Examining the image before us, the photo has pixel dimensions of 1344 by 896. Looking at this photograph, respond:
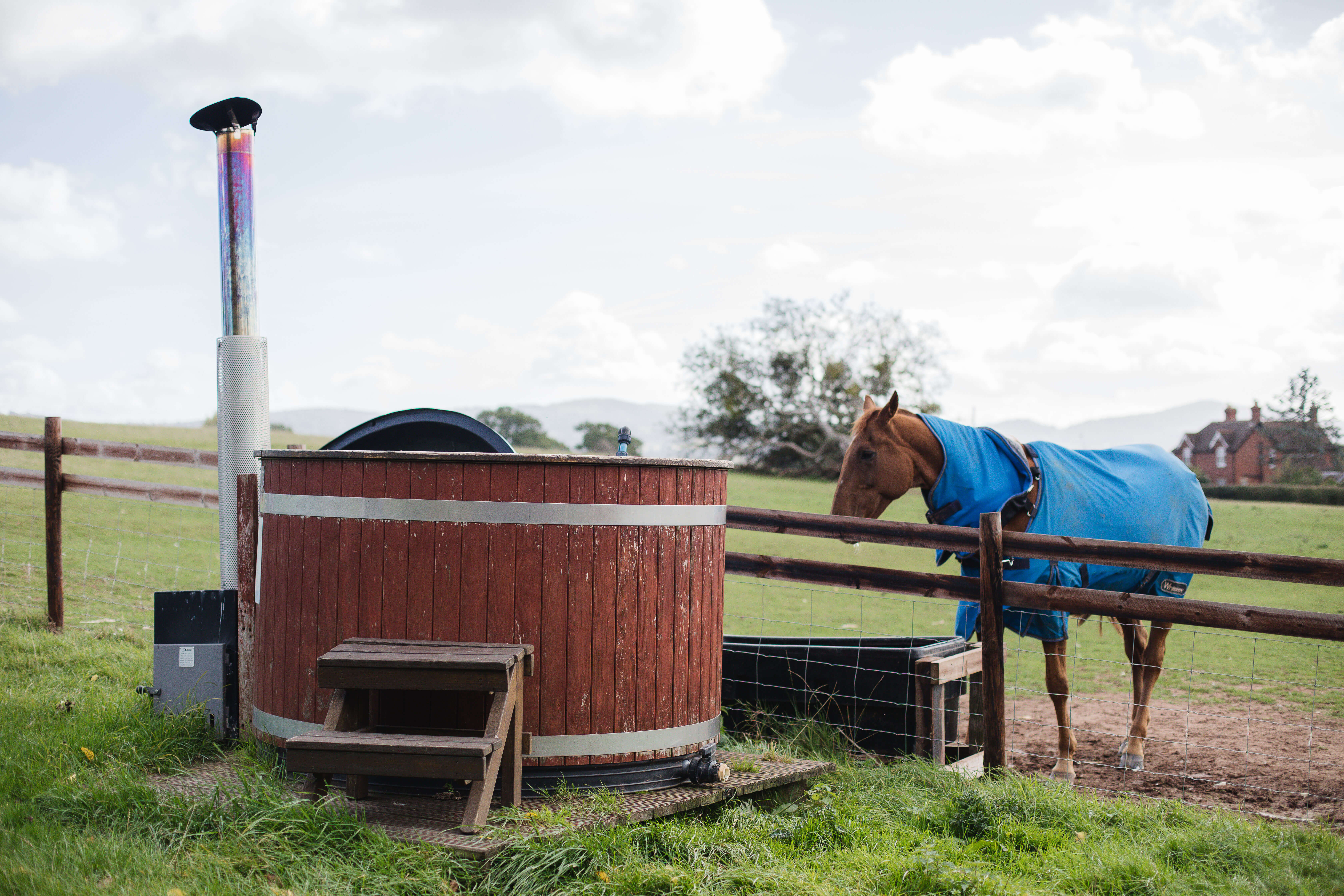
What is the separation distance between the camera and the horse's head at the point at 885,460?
5.43 m

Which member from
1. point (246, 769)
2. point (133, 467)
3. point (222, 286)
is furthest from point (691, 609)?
point (133, 467)

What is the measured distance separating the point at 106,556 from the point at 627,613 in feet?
31.1

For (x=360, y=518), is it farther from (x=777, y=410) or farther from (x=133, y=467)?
(x=777, y=410)

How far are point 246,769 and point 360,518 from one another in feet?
3.92

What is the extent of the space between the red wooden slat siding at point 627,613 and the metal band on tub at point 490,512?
0.05 m

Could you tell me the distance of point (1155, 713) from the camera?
7.23 m

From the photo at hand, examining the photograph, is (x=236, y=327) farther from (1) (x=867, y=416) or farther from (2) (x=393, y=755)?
(1) (x=867, y=416)

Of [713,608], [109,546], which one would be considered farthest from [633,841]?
[109,546]

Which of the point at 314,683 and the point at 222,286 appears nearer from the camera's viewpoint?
the point at 314,683

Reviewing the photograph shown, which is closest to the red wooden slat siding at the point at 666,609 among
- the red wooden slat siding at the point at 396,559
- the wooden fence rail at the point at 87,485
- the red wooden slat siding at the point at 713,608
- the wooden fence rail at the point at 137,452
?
the red wooden slat siding at the point at 713,608

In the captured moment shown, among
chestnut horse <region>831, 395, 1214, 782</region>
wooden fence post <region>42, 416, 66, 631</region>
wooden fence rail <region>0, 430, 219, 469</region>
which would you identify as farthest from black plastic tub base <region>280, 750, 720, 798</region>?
wooden fence post <region>42, 416, 66, 631</region>

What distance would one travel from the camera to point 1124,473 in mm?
5812

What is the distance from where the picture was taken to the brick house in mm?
39500

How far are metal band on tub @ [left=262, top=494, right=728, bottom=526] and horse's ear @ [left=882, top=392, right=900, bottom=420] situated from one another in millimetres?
1810
